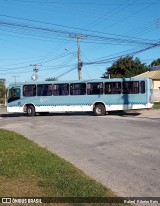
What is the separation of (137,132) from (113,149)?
4.68 meters

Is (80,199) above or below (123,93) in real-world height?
below

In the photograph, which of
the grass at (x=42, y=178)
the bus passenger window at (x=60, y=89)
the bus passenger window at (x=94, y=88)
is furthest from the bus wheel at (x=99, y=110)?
the grass at (x=42, y=178)

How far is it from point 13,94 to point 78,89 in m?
5.89

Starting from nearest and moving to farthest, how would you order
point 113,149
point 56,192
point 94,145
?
point 56,192 < point 113,149 < point 94,145

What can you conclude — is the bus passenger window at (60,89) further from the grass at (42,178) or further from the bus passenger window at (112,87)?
the grass at (42,178)

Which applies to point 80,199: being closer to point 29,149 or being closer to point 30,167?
point 30,167

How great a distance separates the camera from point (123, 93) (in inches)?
1089

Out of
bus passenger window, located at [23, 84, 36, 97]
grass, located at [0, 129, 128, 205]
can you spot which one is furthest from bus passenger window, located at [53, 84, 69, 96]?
grass, located at [0, 129, 128, 205]

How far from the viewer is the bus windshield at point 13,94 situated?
1223 inches

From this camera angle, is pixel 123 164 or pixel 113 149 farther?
pixel 113 149

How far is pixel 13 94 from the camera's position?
3123 centimetres

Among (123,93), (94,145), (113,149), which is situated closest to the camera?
(113,149)

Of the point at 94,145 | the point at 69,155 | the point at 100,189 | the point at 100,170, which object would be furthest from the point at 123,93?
the point at 100,189

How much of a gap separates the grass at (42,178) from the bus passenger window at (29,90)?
2074cm
